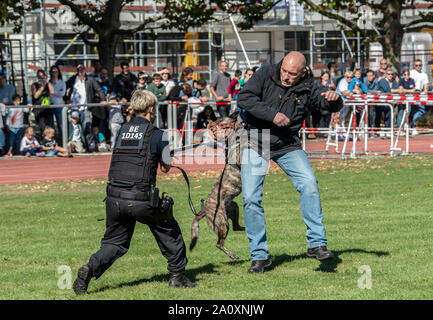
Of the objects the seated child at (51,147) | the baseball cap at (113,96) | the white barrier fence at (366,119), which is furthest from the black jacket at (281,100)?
the seated child at (51,147)

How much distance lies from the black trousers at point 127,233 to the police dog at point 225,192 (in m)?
0.88

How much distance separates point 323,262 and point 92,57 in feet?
75.0

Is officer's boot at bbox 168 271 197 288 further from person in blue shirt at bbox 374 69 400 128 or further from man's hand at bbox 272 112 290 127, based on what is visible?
person in blue shirt at bbox 374 69 400 128

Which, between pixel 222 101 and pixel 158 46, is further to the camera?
pixel 158 46

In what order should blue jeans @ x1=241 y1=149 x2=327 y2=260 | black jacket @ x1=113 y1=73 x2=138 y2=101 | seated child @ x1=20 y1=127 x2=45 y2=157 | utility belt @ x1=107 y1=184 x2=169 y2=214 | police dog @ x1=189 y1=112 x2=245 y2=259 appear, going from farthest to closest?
1. black jacket @ x1=113 y1=73 x2=138 y2=101
2. seated child @ x1=20 y1=127 x2=45 y2=157
3. police dog @ x1=189 y1=112 x2=245 y2=259
4. blue jeans @ x1=241 y1=149 x2=327 y2=260
5. utility belt @ x1=107 y1=184 x2=169 y2=214

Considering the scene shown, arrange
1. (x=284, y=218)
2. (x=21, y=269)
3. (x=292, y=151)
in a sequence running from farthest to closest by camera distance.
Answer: (x=284, y=218) < (x=21, y=269) < (x=292, y=151)

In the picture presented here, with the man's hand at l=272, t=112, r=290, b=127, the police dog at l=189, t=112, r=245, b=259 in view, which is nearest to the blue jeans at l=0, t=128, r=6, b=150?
the police dog at l=189, t=112, r=245, b=259

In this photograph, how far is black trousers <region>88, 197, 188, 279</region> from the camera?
682 cm

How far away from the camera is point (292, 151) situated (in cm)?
763

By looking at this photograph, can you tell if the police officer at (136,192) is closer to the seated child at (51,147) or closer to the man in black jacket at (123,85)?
the seated child at (51,147)

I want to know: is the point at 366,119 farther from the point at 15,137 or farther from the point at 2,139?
the point at 2,139

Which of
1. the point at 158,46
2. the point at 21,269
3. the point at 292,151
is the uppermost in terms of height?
the point at 158,46

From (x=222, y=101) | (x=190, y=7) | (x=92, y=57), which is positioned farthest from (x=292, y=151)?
(x=92, y=57)
